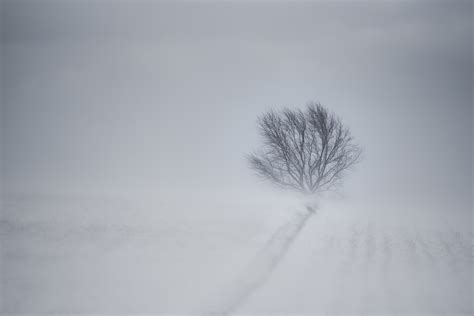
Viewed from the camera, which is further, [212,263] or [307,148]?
[307,148]

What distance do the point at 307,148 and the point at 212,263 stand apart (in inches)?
489

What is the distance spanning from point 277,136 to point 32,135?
5767 cm

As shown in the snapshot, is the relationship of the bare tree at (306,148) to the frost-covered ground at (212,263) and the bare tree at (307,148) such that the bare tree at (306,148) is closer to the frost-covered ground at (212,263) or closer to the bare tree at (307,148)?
the bare tree at (307,148)

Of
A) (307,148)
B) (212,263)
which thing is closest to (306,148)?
(307,148)

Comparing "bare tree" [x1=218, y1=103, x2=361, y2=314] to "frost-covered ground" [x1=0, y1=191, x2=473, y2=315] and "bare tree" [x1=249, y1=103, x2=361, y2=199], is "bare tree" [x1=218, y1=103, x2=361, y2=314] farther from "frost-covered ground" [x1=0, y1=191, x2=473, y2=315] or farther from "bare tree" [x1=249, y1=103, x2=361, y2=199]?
"frost-covered ground" [x1=0, y1=191, x2=473, y2=315]

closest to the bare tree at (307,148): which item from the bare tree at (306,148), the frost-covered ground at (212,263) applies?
the bare tree at (306,148)

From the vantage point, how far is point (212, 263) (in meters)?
10.9

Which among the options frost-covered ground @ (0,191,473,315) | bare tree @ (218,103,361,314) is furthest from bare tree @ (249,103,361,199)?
frost-covered ground @ (0,191,473,315)

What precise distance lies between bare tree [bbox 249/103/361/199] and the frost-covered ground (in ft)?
16.1

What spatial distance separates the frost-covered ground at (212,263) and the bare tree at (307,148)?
491 cm

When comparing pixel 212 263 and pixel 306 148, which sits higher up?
pixel 306 148

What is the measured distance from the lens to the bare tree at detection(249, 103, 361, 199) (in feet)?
66.7

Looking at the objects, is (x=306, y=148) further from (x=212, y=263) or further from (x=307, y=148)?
(x=212, y=263)

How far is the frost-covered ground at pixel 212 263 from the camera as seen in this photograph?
29.0 ft
